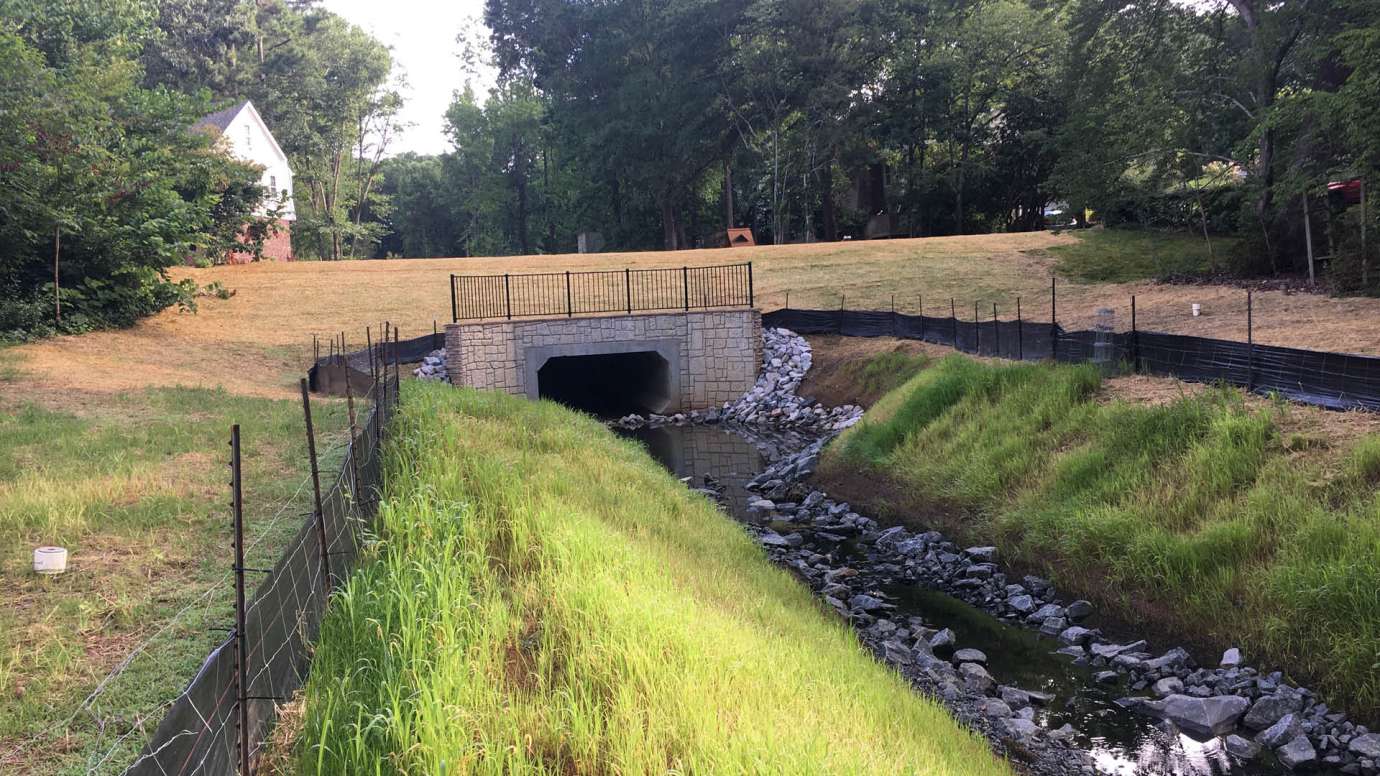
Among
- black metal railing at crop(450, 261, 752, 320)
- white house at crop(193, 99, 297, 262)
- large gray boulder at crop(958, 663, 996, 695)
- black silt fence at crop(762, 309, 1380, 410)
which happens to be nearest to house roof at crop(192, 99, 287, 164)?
white house at crop(193, 99, 297, 262)

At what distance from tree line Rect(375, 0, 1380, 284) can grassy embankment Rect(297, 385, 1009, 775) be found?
46.5ft

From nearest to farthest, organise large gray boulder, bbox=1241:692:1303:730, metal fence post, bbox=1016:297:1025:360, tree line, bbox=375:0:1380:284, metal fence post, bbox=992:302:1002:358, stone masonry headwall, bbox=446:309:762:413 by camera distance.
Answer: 1. large gray boulder, bbox=1241:692:1303:730
2. metal fence post, bbox=1016:297:1025:360
3. metal fence post, bbox=992:302:1002:358
4. tree line, bbox=375:0:1380:284
5. stone masonry headwall, bbox=446:309:762:413

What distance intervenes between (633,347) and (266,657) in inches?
702

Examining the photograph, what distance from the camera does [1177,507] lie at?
28.1 ft

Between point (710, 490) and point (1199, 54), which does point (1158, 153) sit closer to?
point (1199, 54)

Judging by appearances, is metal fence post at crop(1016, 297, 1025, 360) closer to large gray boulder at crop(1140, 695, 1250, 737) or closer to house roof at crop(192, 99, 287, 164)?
large gray boulder at crop(1140, 695, 1250, 737)

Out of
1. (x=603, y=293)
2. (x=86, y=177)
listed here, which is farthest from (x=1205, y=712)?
(x=603, y=293)

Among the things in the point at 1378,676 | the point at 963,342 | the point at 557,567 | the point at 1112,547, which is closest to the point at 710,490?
the point at 963,342

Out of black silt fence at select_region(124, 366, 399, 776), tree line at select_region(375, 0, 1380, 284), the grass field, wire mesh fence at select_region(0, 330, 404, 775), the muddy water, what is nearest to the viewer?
black silt fence at select_region(124, 366, 399, 776)

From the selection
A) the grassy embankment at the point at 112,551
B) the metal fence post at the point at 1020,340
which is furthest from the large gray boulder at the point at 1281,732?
the metal fence post at the point at 1020,340

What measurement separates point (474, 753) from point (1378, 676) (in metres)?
5.87

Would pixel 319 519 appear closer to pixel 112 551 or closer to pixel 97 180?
pixel 112 551

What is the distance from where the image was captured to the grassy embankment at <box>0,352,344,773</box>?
172 inches

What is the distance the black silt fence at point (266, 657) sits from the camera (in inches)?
134
